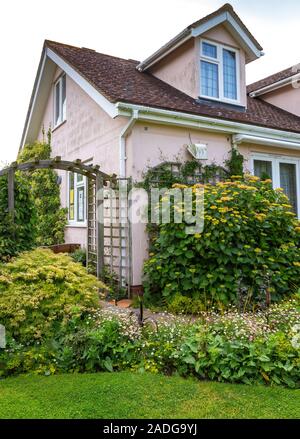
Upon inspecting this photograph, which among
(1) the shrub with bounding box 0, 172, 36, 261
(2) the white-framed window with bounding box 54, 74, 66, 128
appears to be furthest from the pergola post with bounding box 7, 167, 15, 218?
(2) the white-framed window with bounding box 54, 74, 66, 128

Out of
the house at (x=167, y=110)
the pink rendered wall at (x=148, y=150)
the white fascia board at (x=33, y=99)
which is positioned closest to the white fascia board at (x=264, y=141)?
the house at (x=167, y=110)

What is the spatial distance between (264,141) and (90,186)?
195 inches

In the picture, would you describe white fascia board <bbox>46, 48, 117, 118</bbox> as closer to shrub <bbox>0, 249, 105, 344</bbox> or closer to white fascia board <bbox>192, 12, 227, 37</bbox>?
white fascia board <bbox>192, 12, 227, 37</bbox>

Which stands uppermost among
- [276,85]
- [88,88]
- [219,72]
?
[276,85]

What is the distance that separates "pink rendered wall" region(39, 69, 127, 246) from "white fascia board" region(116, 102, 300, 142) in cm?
61

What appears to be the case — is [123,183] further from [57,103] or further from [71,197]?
[57,103]

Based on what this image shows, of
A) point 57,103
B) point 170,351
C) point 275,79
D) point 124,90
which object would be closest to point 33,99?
point 57,103

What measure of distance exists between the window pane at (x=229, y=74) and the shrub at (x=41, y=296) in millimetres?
7559

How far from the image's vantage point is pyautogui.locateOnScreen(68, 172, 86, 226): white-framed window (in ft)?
33.8

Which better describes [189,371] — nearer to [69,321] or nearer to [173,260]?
[69,321]

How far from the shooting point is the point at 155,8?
28.7 ft

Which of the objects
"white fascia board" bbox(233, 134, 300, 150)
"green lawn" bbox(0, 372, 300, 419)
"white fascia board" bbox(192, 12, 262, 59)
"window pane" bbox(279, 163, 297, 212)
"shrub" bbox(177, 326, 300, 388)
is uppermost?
"white fascia board" bbox(192, 12, 262, 59)

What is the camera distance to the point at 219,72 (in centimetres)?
972
